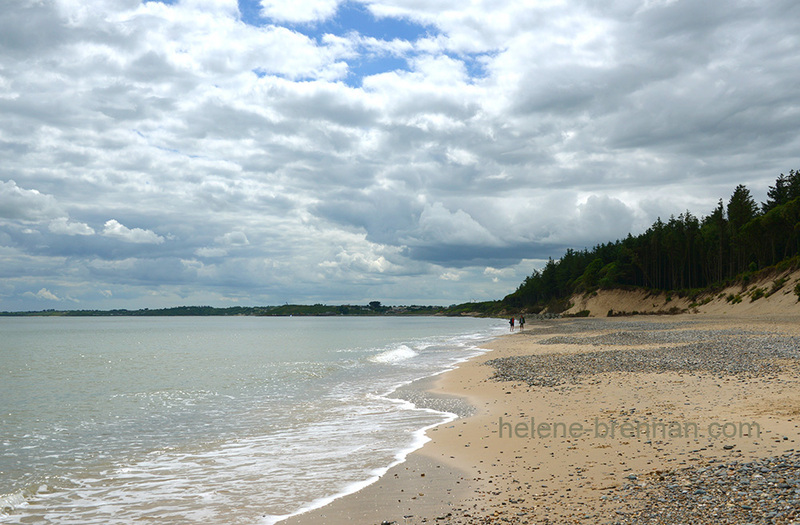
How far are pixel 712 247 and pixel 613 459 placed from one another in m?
111

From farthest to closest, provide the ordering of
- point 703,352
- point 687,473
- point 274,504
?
point 703,352 → point 274,504 → point 687,473

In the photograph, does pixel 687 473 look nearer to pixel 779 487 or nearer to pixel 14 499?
pixel 779 487

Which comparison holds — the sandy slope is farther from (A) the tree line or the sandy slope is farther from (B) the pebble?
(B) the pebble

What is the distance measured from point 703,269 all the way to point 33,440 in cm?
12064

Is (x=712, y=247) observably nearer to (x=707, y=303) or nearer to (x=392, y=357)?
(x=707, y=303)

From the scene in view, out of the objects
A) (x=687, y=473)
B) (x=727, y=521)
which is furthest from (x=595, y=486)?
(x=727, y=521)

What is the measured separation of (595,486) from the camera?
27.0 feet

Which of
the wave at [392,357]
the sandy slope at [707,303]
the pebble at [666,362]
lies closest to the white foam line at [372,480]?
the pebble at [666,362]

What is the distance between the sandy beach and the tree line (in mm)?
68754

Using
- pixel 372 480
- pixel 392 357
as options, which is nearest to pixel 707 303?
pixel 392 357

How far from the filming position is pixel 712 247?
103625 mm

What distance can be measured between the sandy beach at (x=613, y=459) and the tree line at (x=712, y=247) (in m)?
68.8

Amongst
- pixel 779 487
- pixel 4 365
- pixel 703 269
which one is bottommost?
pixel 4 365

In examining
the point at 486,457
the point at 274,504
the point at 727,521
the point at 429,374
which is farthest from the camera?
the point at 429,374
